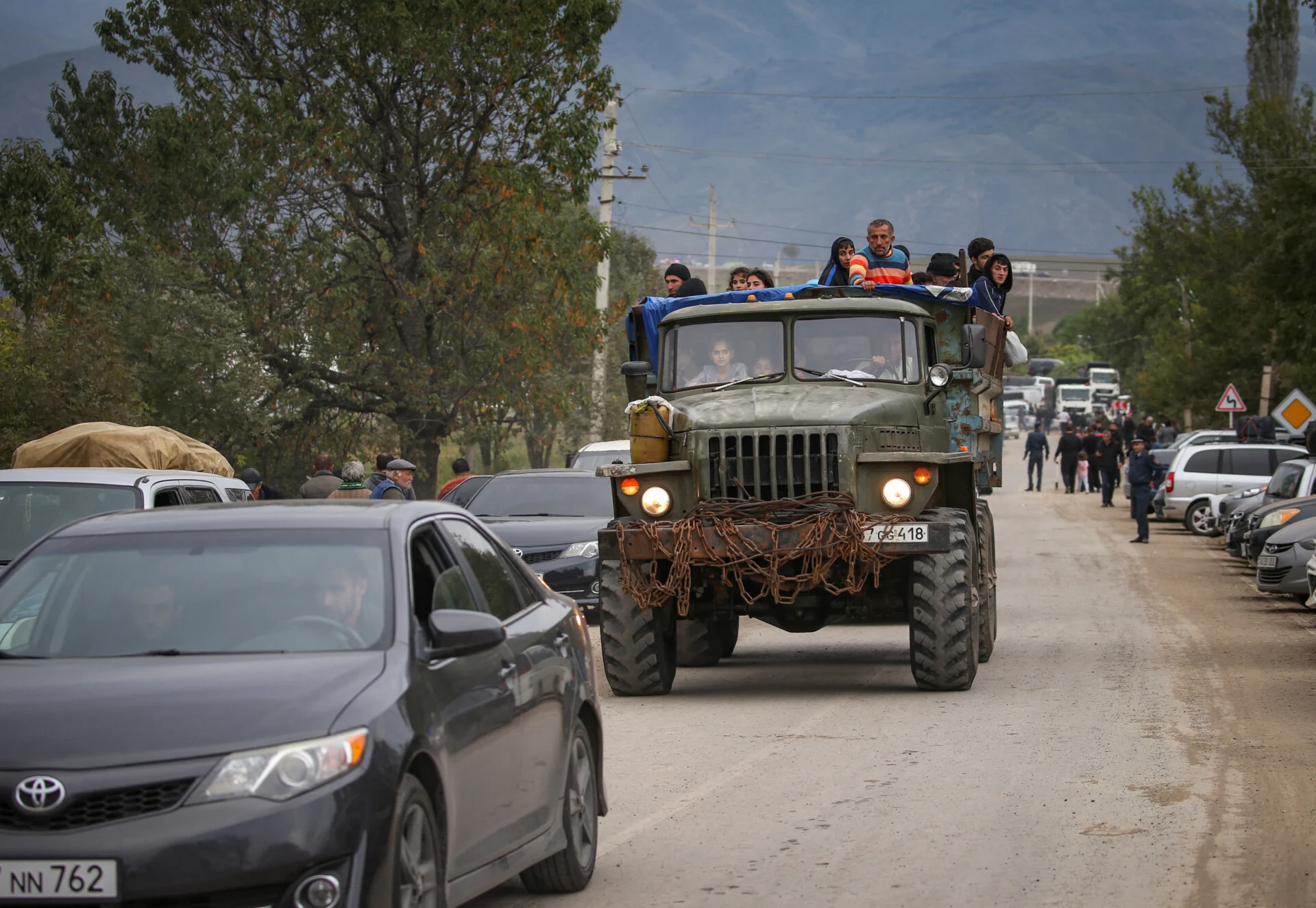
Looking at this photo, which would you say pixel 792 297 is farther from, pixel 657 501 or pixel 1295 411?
pixel 1295 411

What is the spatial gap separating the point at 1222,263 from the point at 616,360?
1878 centimetres

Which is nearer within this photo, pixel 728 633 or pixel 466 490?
pixel 728 633

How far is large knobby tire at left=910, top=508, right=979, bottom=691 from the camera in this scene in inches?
499

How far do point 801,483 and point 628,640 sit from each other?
174 cm

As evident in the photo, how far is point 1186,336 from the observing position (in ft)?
211

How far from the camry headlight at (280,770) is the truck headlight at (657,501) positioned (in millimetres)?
8227

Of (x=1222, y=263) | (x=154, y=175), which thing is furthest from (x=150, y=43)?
(x=1222, y=263)

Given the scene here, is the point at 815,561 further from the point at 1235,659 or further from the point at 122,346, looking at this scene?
the point at 122,346

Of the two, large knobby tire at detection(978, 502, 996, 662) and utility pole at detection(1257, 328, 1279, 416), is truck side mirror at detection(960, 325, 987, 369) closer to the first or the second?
large knobby tire at detection(978, 502, 996, 662)

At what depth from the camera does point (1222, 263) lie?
169 feet

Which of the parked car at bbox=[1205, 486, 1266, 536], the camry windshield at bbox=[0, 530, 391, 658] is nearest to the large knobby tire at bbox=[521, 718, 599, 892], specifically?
the camry windshield at bbox=[0, 530, 391, 658]

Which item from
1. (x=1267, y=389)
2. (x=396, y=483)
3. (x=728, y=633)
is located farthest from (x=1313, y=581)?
(x=1267, y=389)

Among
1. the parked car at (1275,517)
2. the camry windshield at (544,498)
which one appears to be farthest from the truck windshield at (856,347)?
the parked car at (1275,517)

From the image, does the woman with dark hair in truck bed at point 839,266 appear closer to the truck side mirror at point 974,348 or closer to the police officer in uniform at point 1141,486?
the truck side mirror at point 974,348
